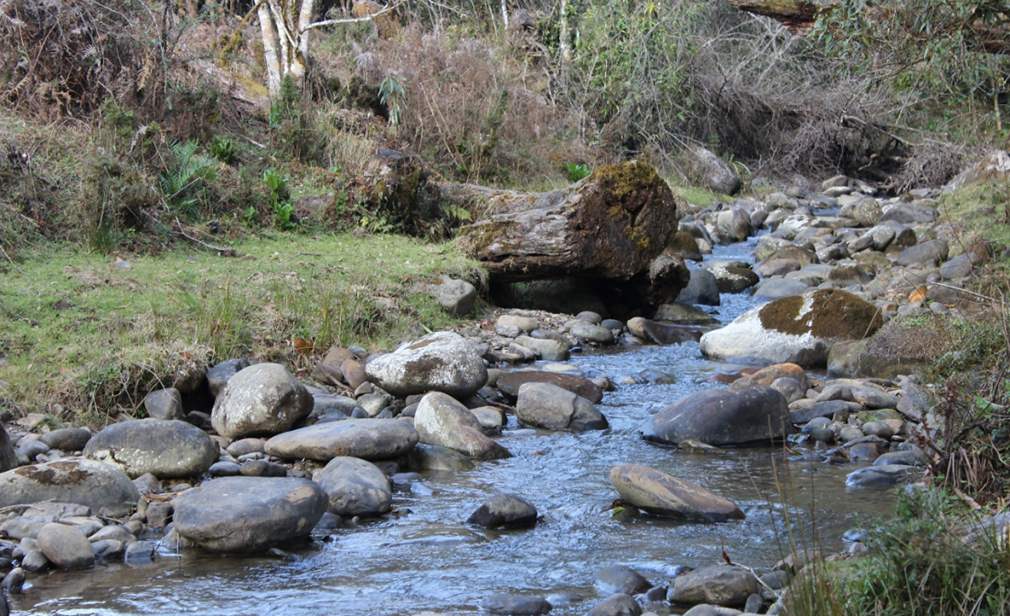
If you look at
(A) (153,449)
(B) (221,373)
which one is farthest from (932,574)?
(B) (221,373)

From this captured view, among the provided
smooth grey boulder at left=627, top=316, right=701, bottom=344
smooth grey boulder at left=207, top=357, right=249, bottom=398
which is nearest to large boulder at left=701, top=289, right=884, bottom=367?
smooth grey boulder at left=627, top=316, right=701, bottom=344

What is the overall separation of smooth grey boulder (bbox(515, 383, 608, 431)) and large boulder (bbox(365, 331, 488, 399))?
0.42 meters

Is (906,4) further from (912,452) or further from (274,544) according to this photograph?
(274,544)

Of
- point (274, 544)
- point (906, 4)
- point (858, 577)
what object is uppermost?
point (906, 4)

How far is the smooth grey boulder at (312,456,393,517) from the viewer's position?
4141mm

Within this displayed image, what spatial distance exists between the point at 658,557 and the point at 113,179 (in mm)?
7081

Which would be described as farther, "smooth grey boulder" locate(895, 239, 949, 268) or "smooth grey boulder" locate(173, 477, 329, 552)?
"smooth grey boulder" locate(895, 239, 949, 268)

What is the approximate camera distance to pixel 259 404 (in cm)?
517

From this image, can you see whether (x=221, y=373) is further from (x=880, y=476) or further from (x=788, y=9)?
(x=788, y=9)

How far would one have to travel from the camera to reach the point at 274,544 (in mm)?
3688

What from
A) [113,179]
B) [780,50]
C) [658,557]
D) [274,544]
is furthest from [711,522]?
[780,50]

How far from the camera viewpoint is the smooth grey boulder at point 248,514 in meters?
3.62

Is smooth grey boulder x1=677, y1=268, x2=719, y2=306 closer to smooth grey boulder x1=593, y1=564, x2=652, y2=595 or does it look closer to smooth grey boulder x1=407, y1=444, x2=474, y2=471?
smooth grey boulder x1=407, y1=444, x2=474, y2=471

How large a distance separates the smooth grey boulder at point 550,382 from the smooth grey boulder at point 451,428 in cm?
91
